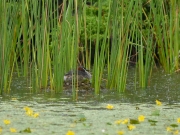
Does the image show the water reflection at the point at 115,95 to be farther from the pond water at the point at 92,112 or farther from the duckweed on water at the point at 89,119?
the duckweed on water at the point at 89,119

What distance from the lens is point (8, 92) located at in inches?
299

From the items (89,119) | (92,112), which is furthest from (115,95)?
(89,119)

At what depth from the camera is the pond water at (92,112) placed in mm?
5074

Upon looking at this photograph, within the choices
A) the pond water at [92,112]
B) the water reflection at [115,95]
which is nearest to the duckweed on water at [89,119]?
the pond water at [92,112]

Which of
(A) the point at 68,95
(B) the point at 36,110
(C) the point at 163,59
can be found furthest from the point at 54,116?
(C) the point at 163,59

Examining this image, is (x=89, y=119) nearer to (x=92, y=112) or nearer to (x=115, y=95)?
(x=92, y=112)

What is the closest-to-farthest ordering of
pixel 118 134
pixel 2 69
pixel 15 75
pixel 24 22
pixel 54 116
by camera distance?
1. pixel 118 134
2. pixel 54 116
3. pixel 2 69
4. pixel 24 22
5. pixel 15 75

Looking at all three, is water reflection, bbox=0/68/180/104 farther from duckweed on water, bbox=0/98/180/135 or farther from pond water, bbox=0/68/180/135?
duckweed on water, bbox=0/98/180/135

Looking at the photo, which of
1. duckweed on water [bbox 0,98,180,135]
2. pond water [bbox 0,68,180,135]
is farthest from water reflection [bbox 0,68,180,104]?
duckweed on water [bbox 0,98,180,135]

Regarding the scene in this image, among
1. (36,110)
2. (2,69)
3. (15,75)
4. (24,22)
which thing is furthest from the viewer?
(15,75)

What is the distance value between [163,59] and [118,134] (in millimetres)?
5853

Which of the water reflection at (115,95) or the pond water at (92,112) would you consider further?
the water reflection at (115,95)

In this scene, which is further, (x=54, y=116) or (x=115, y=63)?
(x=115, y=63)

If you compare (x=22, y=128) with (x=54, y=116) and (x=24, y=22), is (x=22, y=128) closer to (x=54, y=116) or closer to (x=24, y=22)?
(x=54, y=116)
